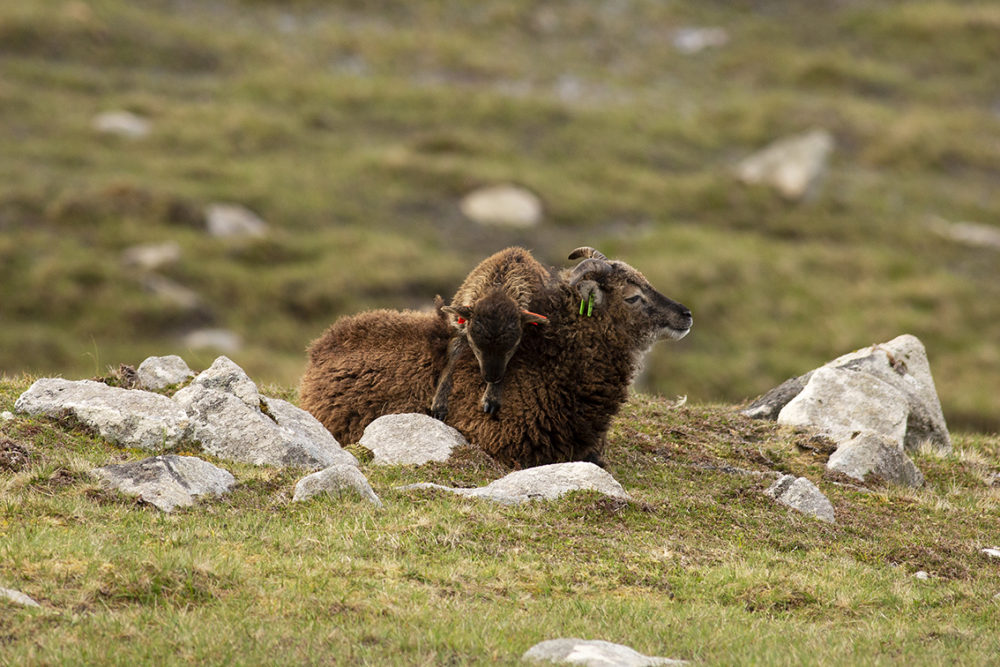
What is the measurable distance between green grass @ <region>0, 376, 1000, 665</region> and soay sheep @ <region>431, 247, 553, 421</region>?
85cm

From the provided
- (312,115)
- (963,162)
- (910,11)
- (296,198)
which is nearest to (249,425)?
(296,198)

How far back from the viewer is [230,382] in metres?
13.6

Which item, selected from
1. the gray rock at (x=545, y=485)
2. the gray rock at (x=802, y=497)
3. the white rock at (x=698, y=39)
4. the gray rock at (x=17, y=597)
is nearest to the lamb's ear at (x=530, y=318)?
the gray rock at (x=545, y=485)

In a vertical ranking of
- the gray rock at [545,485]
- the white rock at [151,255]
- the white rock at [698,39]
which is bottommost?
the gray rock at [545,485]

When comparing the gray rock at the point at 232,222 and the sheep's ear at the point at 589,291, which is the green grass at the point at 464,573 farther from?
the gray rock at the point at 232,222

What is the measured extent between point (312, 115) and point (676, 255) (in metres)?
16.7

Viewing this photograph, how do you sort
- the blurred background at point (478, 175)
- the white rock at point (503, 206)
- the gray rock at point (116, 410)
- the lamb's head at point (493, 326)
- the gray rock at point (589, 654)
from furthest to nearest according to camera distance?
the white rock at point (503, 206)
the blurred background at point (478, 175)
the lamb's head at point (493, 326)
the gray rock at point (116, 410)
the gray rock at point (589, 654)

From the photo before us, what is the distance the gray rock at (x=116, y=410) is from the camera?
1248cm

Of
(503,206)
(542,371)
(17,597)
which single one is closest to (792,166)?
(503,206)

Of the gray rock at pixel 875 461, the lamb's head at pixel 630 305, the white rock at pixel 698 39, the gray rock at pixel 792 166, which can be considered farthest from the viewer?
the white rock at pixel 698 39

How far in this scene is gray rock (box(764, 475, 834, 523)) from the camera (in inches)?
514

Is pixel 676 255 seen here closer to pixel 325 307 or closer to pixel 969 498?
pixel 325 307

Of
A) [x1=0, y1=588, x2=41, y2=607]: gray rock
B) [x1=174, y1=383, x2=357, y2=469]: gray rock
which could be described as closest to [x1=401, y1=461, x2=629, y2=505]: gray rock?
[x1=174, y1=383, x2=357, y2=469]: gray rock

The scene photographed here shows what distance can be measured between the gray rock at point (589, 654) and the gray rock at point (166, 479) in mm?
3921
